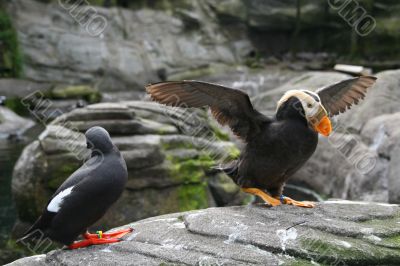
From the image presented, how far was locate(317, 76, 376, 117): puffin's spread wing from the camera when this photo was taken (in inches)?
192

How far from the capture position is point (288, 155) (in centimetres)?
426

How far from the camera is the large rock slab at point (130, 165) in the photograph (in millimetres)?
7188

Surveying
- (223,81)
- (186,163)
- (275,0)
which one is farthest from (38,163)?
(275,0)

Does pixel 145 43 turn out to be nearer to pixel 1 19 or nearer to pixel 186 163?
pixel 1 19

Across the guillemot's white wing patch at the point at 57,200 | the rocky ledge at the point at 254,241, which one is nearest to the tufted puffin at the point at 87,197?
the guillemot's white wing patch at the point at 57,200

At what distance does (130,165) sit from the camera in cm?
713

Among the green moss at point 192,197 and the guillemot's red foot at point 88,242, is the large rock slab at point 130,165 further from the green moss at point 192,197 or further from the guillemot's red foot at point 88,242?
the guillemot's red foot at point 88,242

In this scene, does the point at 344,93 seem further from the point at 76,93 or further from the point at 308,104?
the point at 76,93

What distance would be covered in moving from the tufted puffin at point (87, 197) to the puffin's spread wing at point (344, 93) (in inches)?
79.0

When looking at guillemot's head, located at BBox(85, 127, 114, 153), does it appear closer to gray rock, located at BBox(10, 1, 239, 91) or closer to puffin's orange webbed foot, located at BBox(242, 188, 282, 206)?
puffin's orange webbed foot, located at BBox(242, 188, 282, 206)

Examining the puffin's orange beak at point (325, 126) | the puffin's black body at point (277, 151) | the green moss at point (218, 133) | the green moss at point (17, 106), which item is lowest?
the green moss at point (17, 106)

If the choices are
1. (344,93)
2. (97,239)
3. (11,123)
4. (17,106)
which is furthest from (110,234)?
(17,106)

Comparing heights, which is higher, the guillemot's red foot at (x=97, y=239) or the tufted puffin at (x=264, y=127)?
the tufted puffin at (x=264, y=127)

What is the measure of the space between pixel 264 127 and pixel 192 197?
3.23 metres
